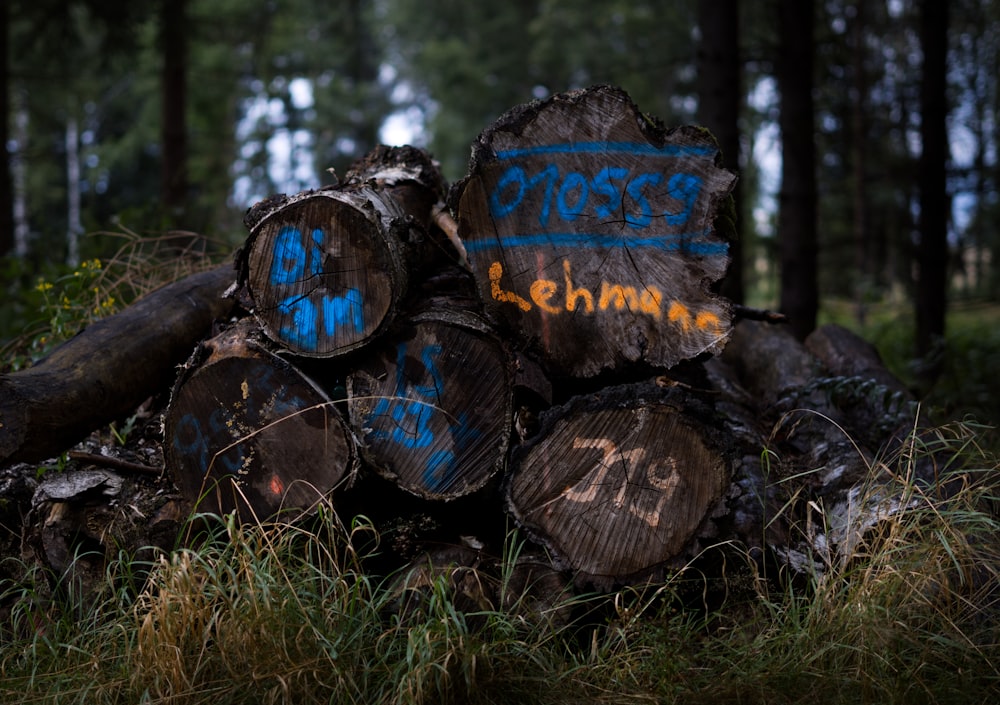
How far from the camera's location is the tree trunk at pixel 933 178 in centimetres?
798

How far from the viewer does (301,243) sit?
2938 millimetres

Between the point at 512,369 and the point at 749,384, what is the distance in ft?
8.71

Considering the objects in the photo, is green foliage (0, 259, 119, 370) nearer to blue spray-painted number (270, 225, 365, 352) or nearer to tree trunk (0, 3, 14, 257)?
blue spray-painted number (270, 225, 365, 352)

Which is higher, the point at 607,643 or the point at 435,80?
the point at 435,80

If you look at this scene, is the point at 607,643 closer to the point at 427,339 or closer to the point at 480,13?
the point at 427,339

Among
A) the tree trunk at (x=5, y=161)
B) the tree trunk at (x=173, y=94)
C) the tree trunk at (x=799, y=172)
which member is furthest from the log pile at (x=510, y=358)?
the tree trunk at (x=5, y=161)

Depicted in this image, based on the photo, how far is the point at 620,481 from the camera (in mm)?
2803

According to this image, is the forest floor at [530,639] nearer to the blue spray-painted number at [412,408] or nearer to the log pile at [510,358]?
the log pile at [510,358]

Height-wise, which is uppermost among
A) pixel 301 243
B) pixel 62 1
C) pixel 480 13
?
pixel 480 13

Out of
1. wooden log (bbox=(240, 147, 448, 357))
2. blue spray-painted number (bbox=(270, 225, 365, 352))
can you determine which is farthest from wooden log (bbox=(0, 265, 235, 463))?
blue spray-painted number (bbox=(270, 225, 365, 352))

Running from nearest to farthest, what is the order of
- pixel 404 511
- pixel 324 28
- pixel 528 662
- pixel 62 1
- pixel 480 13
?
pixel 528 662 < pixel 404 511 < pixel 62 1 < pixel 480 13 < pixel 324 28

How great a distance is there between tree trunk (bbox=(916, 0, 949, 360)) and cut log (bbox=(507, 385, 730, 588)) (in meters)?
6.22

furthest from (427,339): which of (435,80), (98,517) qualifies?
(435,80)

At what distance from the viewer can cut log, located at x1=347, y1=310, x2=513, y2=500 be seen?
2.92 meters
